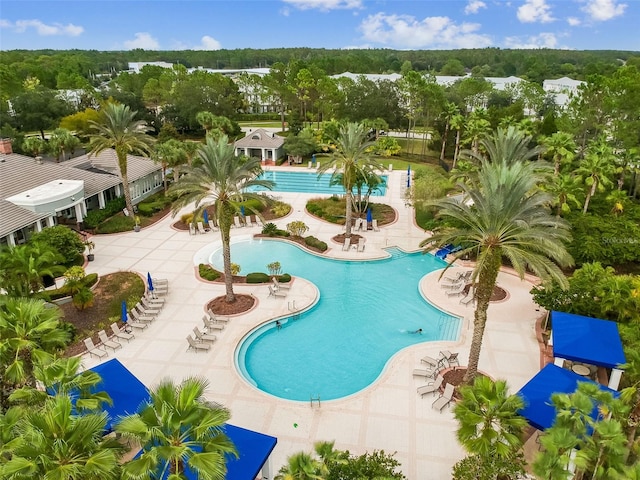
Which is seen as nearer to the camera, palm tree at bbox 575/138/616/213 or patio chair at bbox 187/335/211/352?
patio chair at bbox 187/335/211/352

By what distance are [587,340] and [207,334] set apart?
52.3 ft

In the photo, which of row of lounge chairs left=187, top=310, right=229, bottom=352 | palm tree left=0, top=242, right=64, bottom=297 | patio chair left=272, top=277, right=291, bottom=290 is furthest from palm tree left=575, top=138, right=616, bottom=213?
palm tree left=0, top=242, right=64, bottom=297

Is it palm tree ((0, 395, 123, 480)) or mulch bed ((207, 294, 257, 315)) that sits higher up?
palm tree ((0, 395, 123, 480))

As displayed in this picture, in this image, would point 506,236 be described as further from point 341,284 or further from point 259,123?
point 259,123

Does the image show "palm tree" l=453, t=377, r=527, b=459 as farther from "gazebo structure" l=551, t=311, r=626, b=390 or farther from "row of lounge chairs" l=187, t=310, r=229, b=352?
"row of lounge chairs" l=187, t=310, r=229, b=352

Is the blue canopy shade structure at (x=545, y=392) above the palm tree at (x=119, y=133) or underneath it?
underneath

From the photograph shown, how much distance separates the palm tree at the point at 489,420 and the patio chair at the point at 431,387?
607cm

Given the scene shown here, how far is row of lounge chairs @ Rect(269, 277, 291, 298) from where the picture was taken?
25.3 m

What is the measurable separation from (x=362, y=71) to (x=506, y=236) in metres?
131

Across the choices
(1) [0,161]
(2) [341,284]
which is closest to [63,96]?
(1) [0,161]

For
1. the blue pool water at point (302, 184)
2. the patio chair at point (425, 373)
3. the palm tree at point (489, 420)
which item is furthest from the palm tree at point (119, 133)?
the palm tree at point (489, 420)

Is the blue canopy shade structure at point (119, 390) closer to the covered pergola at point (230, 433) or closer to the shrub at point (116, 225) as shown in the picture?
the covered pergola at point (230, 433)

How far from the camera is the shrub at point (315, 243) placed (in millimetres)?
31500

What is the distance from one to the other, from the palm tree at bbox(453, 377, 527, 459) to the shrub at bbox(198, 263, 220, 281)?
18758 millimetres
